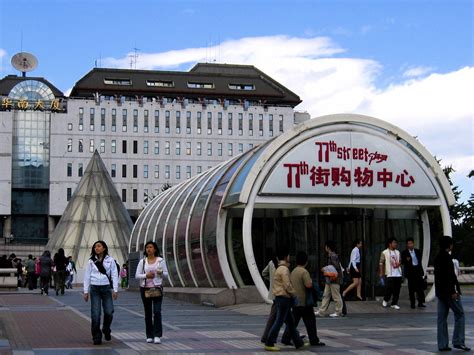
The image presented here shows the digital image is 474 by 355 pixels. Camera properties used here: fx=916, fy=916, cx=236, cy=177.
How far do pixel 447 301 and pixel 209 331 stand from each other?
15.4 ft

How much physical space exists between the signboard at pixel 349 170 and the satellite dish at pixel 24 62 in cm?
11181

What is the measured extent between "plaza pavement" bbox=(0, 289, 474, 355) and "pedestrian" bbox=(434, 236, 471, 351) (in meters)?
0.32

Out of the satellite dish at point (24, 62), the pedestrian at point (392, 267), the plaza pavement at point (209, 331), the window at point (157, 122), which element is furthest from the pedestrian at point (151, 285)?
the satellite dish at point (24, 62)

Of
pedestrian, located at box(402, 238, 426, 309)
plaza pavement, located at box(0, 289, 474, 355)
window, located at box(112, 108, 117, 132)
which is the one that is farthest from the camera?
window, located at box(112, 108, 117, 132)

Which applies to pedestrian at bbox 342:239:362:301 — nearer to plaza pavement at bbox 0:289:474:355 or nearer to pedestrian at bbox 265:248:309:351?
plaza pavement at bbox 0:289:474:355

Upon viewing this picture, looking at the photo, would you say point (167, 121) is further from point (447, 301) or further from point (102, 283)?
point (447, 301)

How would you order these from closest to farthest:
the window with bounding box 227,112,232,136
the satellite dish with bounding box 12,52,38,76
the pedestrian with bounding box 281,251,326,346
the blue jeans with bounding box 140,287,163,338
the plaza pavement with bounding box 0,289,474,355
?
1. the plaza pavement with bounding box 0,289,474,355
2. the pedestrian with bounding box 281,251,326,346
3. the blue jeans with bounding box 140,287,163,338
4. the window with bounding box 227,112,232,136
5. the satellite dish with bounding box 12,52,38,76

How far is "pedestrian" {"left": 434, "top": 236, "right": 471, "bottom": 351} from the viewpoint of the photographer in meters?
13.0

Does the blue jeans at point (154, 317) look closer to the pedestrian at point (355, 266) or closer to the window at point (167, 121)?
the pedestrian at point (355, 266)

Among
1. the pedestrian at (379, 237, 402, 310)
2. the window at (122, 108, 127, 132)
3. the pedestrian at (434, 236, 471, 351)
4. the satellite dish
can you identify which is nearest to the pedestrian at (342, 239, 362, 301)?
the pedestrian at (379, 237, 402, 310)

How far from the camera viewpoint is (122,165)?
12525 cm

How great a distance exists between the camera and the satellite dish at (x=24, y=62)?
130000mm

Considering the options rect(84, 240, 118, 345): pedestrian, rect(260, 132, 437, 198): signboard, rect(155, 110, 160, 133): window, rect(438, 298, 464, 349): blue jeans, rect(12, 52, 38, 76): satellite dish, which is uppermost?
rect(12, 52, 38, 76): satellite dish

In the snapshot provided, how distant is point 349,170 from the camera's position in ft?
78.8
